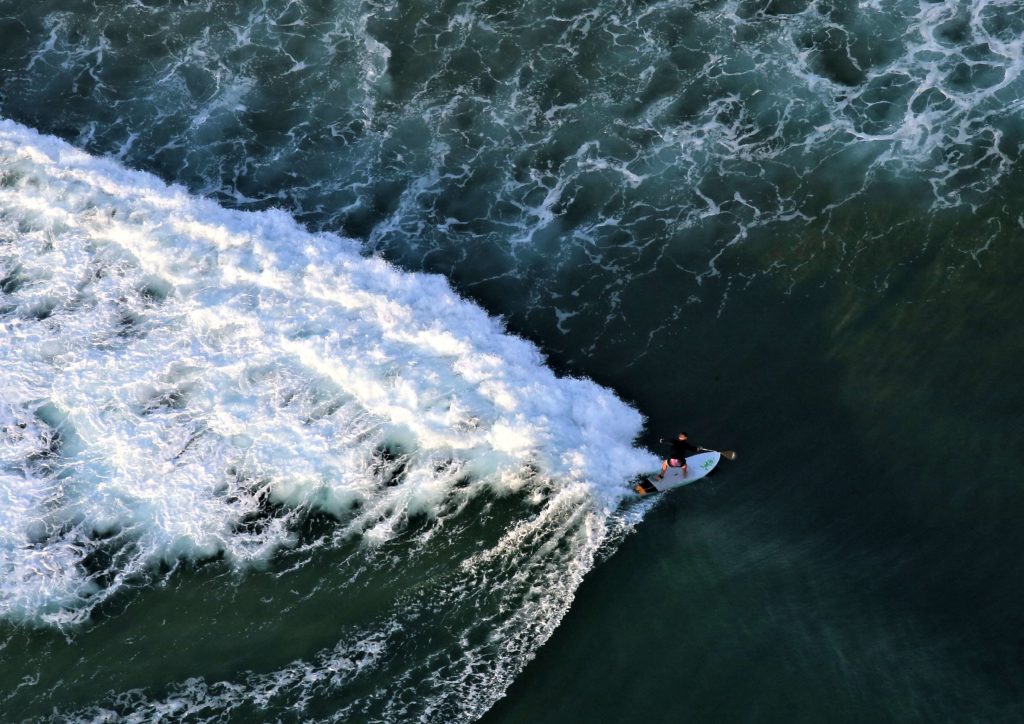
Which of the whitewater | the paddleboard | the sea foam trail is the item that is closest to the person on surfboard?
the paddleboard

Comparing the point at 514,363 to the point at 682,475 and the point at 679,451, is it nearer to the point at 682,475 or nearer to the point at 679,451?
the point at 679,451

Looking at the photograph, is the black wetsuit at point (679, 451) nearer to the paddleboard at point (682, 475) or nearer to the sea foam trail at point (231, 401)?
the paddleboard at point (682, 475)

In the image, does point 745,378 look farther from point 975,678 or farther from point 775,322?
point 975,678

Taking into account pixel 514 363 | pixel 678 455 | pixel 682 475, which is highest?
pixel 678 455

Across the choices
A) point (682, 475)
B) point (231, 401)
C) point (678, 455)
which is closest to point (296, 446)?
point (231, 401)

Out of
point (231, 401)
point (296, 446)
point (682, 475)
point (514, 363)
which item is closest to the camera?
point (682, 475)
